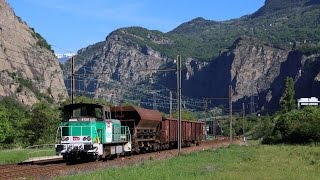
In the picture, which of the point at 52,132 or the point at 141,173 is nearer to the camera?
the point at 141,173

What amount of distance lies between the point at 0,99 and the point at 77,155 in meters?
162

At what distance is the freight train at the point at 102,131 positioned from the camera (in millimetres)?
33938

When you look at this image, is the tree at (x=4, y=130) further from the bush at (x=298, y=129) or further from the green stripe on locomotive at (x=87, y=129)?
the green stripe on locomotive at (x=87, y=129)

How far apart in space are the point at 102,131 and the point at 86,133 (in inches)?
56.1

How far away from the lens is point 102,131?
35.2 metres

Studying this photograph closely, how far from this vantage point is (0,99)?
618ft

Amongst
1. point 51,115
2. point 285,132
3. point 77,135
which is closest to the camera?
point 77,135

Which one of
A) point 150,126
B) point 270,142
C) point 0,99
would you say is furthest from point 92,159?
point 0,99

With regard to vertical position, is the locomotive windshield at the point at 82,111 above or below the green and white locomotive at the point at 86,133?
above

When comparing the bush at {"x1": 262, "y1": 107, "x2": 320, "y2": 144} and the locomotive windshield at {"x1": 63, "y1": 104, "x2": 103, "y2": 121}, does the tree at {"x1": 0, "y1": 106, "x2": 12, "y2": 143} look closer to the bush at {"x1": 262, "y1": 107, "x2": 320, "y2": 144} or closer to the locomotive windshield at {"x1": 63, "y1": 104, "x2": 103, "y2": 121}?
the bush at {"x1": 262, "y1": 107, "x2": 320, "y2": 144}

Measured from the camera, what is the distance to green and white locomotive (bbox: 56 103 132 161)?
3381 cm

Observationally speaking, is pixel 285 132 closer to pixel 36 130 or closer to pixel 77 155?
pixel 36 130

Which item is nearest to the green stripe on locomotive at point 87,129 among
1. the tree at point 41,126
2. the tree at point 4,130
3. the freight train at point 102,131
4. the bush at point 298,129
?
the freight train at point 102,131

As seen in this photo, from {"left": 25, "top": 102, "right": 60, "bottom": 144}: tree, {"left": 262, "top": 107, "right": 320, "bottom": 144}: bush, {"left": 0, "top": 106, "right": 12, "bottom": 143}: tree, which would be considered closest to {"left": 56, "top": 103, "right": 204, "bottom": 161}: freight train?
{"left": 262, "top": 107, "right": 320, "bottom": 144}: bush
